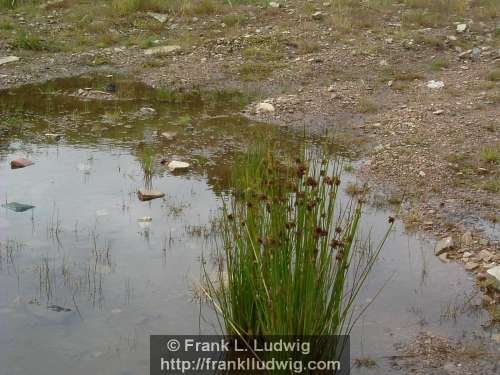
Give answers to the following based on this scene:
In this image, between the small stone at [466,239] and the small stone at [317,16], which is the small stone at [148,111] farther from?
the small stone at [466,239]

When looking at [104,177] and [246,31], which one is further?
[246,31]

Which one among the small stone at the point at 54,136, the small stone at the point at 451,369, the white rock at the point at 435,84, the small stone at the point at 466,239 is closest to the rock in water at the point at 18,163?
the small stone at the point at 54,136

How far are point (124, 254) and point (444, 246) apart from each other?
7.30 feet

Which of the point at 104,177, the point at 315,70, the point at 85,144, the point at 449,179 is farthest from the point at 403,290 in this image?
the point at 315,70

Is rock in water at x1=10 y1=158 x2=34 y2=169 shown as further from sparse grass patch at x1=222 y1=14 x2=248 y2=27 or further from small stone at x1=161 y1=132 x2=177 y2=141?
sparse grass patch at x1=222 y1=14 x2=248 y2=27

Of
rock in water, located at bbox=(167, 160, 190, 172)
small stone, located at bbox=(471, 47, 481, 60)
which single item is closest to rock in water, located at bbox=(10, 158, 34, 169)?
rock in water, located at bbox=(167, 160, 190, 172)

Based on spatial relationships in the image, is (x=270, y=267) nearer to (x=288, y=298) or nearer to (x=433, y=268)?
(x=288, y=298)

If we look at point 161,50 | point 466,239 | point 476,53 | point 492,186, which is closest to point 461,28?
point 476,53

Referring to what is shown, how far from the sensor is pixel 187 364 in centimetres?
373

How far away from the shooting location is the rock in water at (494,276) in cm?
445

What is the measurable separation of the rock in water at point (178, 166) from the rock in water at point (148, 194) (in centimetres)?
64

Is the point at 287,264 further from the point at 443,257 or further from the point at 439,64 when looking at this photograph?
the point at 439,64

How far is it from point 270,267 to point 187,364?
2.61ft

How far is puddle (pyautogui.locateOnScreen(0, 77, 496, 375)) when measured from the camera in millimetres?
3924
